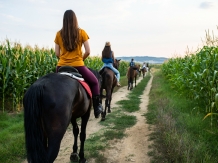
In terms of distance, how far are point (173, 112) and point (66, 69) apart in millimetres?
4762

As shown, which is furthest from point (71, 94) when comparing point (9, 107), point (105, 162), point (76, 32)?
point (9, 107)

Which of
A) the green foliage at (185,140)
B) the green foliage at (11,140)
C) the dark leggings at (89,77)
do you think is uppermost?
the dark leggings at (89,77)

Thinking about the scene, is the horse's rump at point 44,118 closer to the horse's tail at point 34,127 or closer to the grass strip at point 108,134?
the horse's tail at point 34,127

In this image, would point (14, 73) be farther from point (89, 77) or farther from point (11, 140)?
point (89, 77)

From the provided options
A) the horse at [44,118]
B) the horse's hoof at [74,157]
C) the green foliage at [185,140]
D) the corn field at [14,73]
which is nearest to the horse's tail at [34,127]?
the horse at [44,118]

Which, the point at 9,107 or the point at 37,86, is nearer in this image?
the point at 37,86

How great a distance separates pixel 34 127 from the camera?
286cm

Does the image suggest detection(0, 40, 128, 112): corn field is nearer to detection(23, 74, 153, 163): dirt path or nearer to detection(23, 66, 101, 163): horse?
detection(23, 74, 153, 163): dirt path

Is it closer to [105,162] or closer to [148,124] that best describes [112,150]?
[105,162]

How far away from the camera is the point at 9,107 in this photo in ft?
29.4

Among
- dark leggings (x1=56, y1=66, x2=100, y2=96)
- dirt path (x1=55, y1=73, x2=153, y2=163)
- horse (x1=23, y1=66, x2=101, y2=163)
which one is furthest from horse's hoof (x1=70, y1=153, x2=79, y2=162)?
horse (x1=23, y1=66, x2=101, y2=163)

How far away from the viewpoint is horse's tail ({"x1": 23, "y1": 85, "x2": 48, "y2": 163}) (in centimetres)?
284

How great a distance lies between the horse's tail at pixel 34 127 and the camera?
Answer: 2.84 m

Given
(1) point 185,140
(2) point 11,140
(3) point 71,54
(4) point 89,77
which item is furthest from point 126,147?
(2) point 11,140
